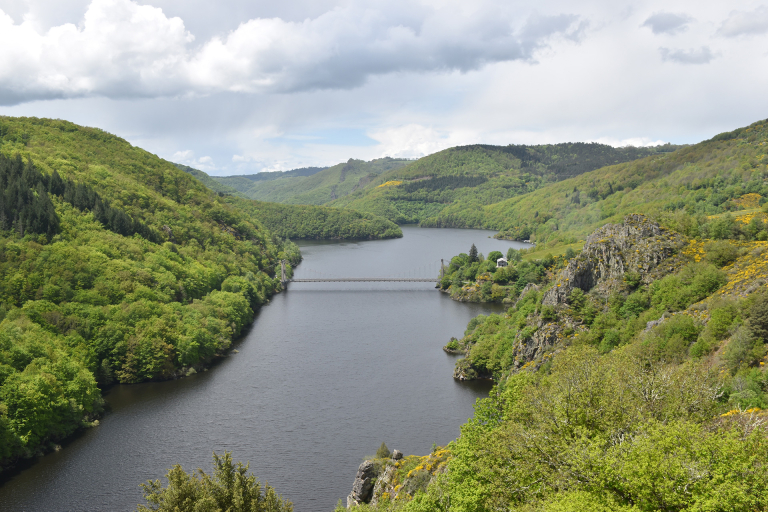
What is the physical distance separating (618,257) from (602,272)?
208 centimetres

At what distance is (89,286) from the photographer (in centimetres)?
6353

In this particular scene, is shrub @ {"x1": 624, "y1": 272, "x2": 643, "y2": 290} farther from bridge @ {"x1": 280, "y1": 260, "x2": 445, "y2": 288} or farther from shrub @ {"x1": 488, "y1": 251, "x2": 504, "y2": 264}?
shrub @ {"x1": 488, "y1": 251, "x2": 504, "y2": 264}

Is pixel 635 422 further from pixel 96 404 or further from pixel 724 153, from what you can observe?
pixel 724 153

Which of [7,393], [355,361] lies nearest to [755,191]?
[355,361]

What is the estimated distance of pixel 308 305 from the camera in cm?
9662

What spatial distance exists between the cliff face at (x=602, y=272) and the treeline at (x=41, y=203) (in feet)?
197

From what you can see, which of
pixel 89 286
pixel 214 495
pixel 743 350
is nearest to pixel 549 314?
pixel 743 350

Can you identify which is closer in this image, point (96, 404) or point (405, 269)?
point (96, 404)

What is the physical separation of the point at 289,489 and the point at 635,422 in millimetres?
26484

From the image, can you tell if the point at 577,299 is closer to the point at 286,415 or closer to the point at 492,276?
the point at 286,415

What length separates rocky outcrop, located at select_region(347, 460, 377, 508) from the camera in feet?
111

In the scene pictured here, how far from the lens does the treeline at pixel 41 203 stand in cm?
6719

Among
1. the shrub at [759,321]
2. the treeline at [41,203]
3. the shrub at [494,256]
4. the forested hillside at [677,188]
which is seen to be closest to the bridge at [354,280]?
the shrub at [494,256]

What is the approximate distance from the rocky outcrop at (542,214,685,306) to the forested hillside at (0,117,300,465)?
4190 cm
